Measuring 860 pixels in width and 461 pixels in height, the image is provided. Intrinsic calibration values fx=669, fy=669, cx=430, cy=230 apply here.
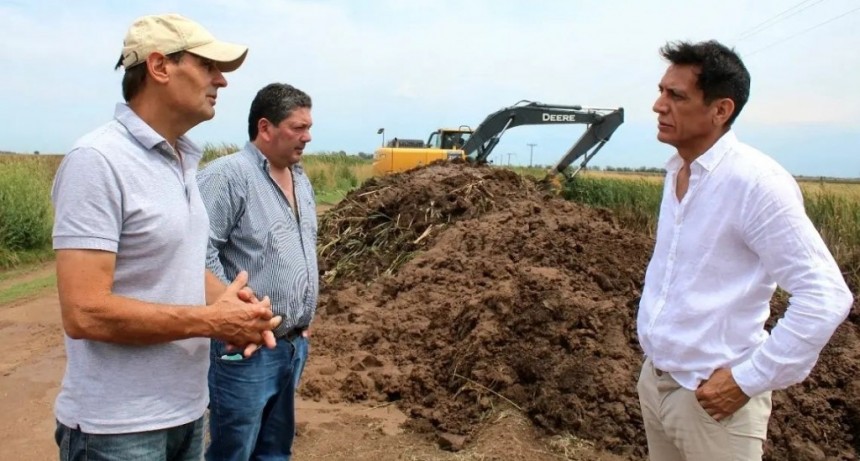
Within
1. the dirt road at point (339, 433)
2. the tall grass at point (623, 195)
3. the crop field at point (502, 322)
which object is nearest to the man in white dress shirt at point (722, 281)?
the dirt road at point (339, 433)

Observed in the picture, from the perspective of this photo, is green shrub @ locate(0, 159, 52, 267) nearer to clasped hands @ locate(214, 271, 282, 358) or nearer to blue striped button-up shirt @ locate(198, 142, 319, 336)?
blue striped button-up shirt @ locate(198, 142, 319, 336)

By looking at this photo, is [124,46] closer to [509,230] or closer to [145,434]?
[145,434]

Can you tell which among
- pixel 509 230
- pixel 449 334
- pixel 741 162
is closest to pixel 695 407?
pixel 741 162

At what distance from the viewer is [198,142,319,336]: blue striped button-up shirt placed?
8.80 ft

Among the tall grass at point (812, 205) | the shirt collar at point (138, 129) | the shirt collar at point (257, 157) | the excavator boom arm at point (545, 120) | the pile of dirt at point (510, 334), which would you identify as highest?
the excavator boom arm at point (545, 120)

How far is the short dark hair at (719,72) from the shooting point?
212 centimetres

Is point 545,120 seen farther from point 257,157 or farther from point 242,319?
point 242,319

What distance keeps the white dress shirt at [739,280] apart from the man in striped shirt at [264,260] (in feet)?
4.66

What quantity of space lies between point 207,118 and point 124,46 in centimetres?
29

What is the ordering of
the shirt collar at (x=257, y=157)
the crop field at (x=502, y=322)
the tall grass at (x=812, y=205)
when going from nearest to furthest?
the shirt collar at (x=257, y=157) < the crop field at (x=502, y=322) < the tall grass at (x=812, y=205)

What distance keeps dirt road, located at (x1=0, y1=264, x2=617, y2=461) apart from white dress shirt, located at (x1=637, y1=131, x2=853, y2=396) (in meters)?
2.22

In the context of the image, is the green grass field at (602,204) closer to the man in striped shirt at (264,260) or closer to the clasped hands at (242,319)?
the man in striped shirt at (264,260)

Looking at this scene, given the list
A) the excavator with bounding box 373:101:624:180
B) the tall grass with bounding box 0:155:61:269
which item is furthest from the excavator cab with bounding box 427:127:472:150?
the tall grass with bounding box 0:155:61:269

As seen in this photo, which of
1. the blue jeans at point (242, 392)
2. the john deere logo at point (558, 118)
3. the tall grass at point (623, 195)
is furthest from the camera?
the john deere logo at point (558, 118)
